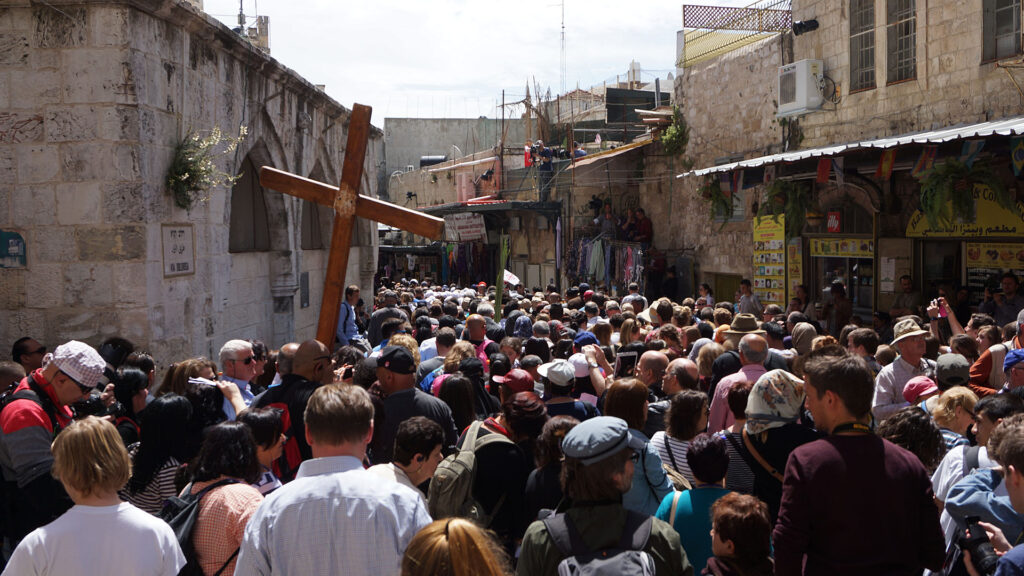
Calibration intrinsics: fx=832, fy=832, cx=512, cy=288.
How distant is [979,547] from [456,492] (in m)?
2.21

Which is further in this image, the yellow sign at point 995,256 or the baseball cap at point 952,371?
the yellow sign at point 995,256

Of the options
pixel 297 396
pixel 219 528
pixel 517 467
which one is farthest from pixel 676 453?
pixel 219 528

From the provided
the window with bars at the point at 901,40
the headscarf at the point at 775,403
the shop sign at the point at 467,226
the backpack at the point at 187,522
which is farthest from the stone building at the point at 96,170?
the shop sign at the point at 467,226

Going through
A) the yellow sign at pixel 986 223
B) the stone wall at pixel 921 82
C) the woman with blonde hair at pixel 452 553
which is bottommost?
the woman with blonde hair at pixel 452 553

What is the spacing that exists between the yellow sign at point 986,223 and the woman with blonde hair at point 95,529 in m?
10.0

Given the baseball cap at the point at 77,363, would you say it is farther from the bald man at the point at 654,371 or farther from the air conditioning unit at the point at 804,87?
the air conditioning unit at the point at 804,87

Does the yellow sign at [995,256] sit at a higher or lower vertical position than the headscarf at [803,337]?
higher

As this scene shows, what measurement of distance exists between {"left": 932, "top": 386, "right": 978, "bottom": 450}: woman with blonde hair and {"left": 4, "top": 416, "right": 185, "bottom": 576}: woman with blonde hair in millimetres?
3865

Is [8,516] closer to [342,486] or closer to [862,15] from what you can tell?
[342,486]

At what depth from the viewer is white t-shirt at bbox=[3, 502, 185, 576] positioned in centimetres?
290

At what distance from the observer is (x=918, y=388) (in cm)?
559

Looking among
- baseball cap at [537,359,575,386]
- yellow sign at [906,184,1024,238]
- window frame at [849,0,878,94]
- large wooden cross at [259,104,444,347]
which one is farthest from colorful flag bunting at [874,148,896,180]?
baseball cap at [537,359,575,386]

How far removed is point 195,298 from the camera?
26.0 ft

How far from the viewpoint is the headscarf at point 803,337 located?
782 centimetres
